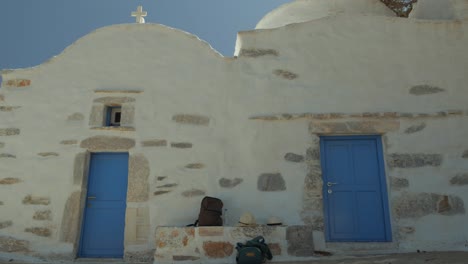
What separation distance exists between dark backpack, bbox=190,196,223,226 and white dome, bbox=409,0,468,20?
445 cm

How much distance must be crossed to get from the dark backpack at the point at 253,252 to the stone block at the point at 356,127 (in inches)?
69.9

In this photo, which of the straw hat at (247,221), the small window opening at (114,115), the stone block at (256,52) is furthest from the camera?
the stone block at (256,52)

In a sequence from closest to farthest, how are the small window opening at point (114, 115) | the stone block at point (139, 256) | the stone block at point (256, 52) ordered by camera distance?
1. the stone block at point (139, 256)
2. the small window opening at point (114, 115)
3. the stone block at point (256, 52)

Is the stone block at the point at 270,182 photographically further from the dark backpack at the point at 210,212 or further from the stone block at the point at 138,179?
the stone block at the point at 138,179

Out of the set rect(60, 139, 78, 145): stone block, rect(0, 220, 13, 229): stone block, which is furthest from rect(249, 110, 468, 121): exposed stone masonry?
rect(0, 220, 13, 229): stone block

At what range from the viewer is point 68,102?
5.74m

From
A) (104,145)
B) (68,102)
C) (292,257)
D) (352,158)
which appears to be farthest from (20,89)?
(352,158)

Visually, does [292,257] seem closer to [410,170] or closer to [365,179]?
[365,179]

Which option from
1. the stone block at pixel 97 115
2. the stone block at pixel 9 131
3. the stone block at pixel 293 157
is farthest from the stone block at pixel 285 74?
the stone block at pixel 9 131

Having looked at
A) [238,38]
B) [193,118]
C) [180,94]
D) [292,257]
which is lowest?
[292,257]

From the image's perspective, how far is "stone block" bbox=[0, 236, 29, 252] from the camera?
17.1 ft

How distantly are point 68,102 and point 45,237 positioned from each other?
6.05ft

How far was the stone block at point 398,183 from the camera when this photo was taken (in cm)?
529

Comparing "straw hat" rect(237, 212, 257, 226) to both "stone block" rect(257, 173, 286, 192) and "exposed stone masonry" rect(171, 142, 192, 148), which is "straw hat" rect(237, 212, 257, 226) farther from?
"exposed stone masonry" rect(171, 142, 192, 148)
